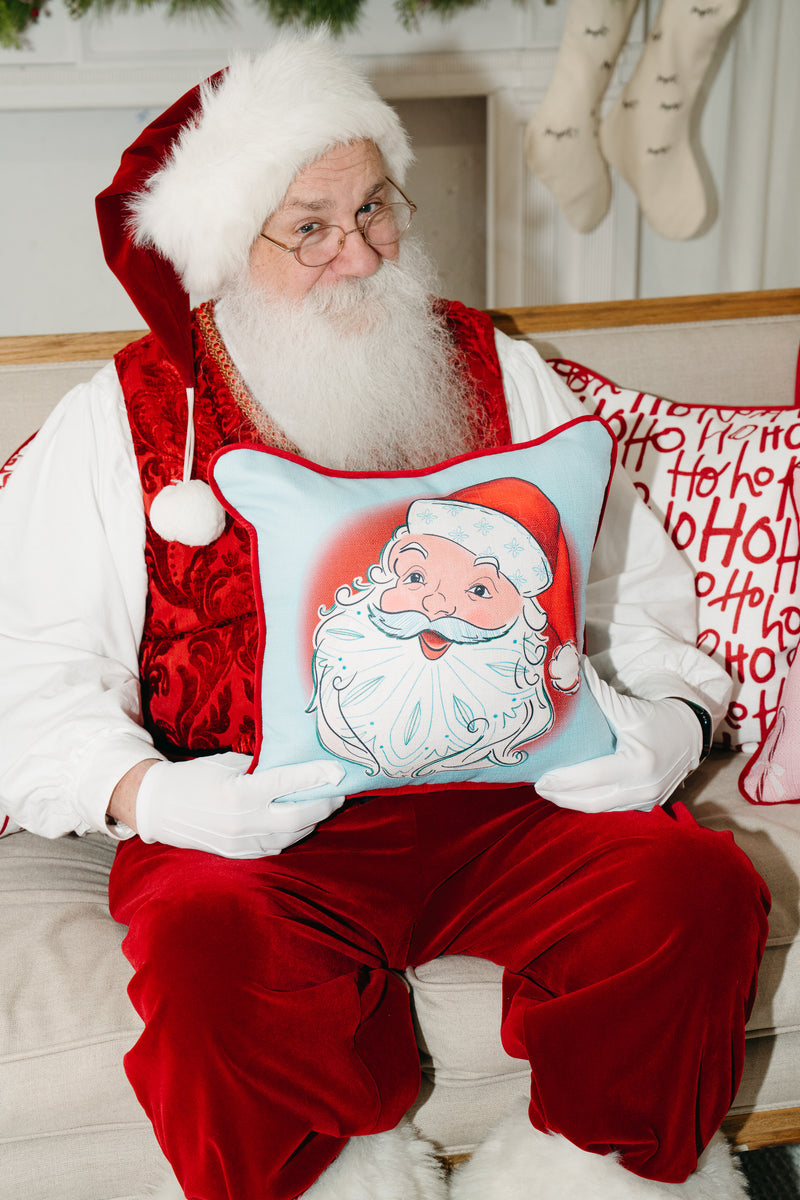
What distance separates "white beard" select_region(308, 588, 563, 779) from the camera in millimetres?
1055

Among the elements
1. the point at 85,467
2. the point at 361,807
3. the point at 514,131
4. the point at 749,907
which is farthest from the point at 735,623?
the point at 514,131

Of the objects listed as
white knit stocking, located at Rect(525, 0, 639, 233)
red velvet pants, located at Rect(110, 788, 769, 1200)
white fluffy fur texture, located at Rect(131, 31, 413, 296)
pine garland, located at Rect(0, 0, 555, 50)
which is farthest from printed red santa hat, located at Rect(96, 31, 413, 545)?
white knit stocking, located at Rect(525, 0, 639, 233)

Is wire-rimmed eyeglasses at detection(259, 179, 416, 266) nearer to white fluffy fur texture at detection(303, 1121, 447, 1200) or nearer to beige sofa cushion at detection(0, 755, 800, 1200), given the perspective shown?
beige sofa cushion at detection(0, 755, 800, 1200)

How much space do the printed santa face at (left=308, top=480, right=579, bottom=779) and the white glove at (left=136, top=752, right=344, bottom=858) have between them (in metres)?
0.08

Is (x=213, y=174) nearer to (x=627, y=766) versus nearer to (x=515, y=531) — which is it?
(x=515, y=531)

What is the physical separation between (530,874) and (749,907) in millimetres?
249

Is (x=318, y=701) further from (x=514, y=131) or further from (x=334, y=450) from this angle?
(x=514, y=131)

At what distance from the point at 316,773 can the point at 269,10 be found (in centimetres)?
189

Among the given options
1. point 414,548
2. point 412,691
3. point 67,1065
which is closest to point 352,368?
point 414,548

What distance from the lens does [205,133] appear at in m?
1.38

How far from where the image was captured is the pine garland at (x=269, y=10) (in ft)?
7.15

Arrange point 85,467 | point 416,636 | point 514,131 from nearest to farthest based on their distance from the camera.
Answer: point 416,636, point 85,467, point 514,131

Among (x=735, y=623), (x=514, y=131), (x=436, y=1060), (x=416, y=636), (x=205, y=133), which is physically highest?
(x=514, y=131)

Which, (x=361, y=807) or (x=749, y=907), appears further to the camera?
(x=361, y=807)
